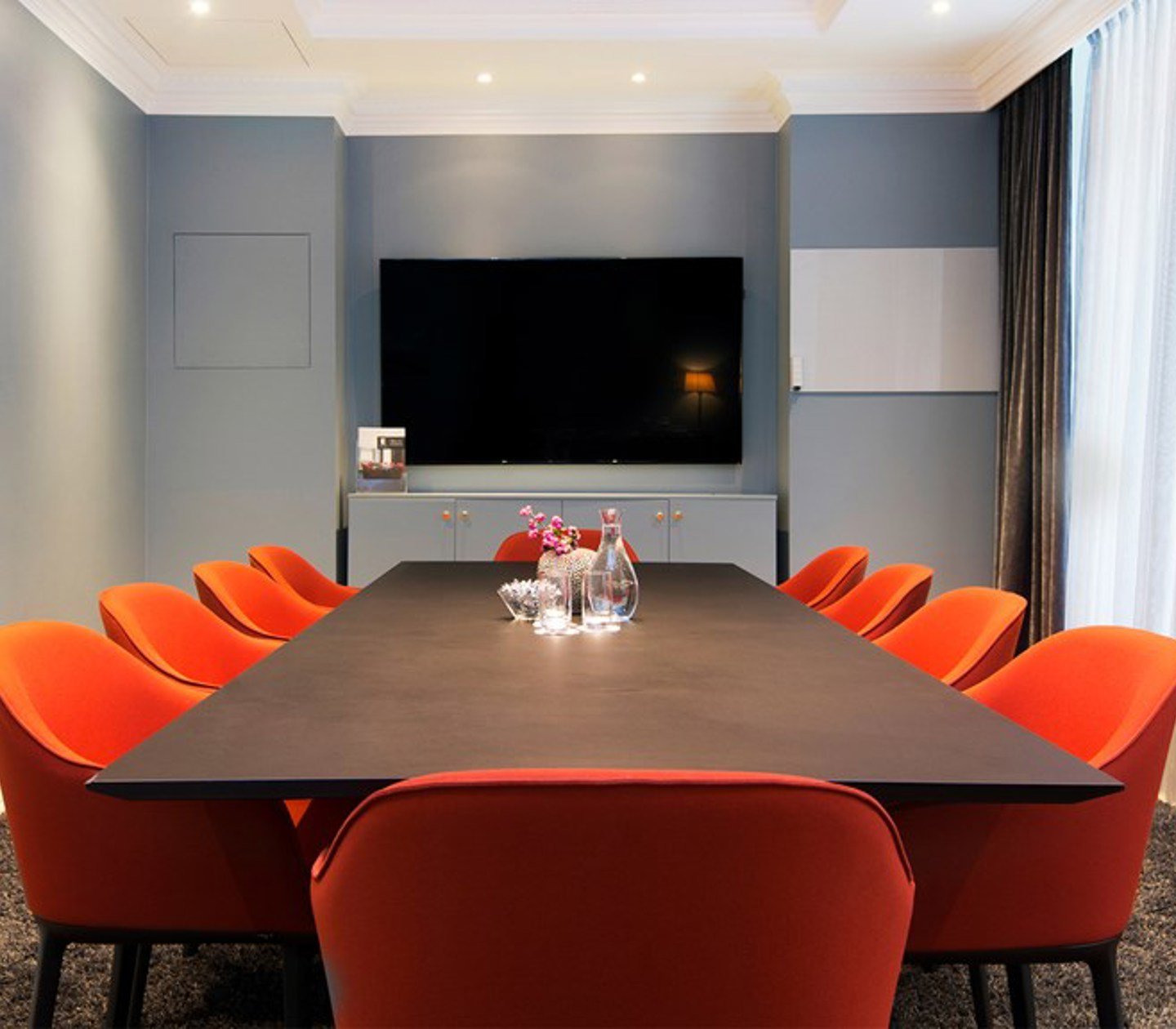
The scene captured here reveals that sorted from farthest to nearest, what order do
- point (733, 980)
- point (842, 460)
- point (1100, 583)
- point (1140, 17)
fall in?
point (842, 460), point (1100, 583), point (1140, 17), point (733, 980)

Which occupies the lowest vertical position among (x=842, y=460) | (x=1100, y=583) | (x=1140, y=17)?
(x=1100, y=583)

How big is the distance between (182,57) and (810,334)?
3240 millimetres

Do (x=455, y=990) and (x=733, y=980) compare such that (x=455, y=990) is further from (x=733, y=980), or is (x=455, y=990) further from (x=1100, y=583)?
(x=1100, y=583)

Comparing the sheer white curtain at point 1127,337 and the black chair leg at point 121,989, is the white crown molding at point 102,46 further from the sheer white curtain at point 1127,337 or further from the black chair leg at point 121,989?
the sheer white curtain at point 1127,337

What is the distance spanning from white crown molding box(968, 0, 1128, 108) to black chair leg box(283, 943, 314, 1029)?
14.5 feet

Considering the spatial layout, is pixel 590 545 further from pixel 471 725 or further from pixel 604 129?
pixel 471 725

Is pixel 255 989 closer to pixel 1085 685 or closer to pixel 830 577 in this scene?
pixel 1085 685

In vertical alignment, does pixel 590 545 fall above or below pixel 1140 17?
below

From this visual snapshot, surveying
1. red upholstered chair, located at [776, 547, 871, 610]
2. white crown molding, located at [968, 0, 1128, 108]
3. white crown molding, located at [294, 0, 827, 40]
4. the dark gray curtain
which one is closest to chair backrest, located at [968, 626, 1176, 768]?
red upholstered chair, located at [776, 547, 871, 610]

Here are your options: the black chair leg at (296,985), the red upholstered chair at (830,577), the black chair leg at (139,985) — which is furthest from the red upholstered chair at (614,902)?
the red upholstered chair at (830,577)

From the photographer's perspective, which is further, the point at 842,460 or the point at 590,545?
the point at 842,460

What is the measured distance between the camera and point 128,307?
211 inches

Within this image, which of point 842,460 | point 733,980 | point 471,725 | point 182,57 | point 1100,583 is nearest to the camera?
point 733,980

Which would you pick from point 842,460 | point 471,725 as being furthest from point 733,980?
point 842,460
